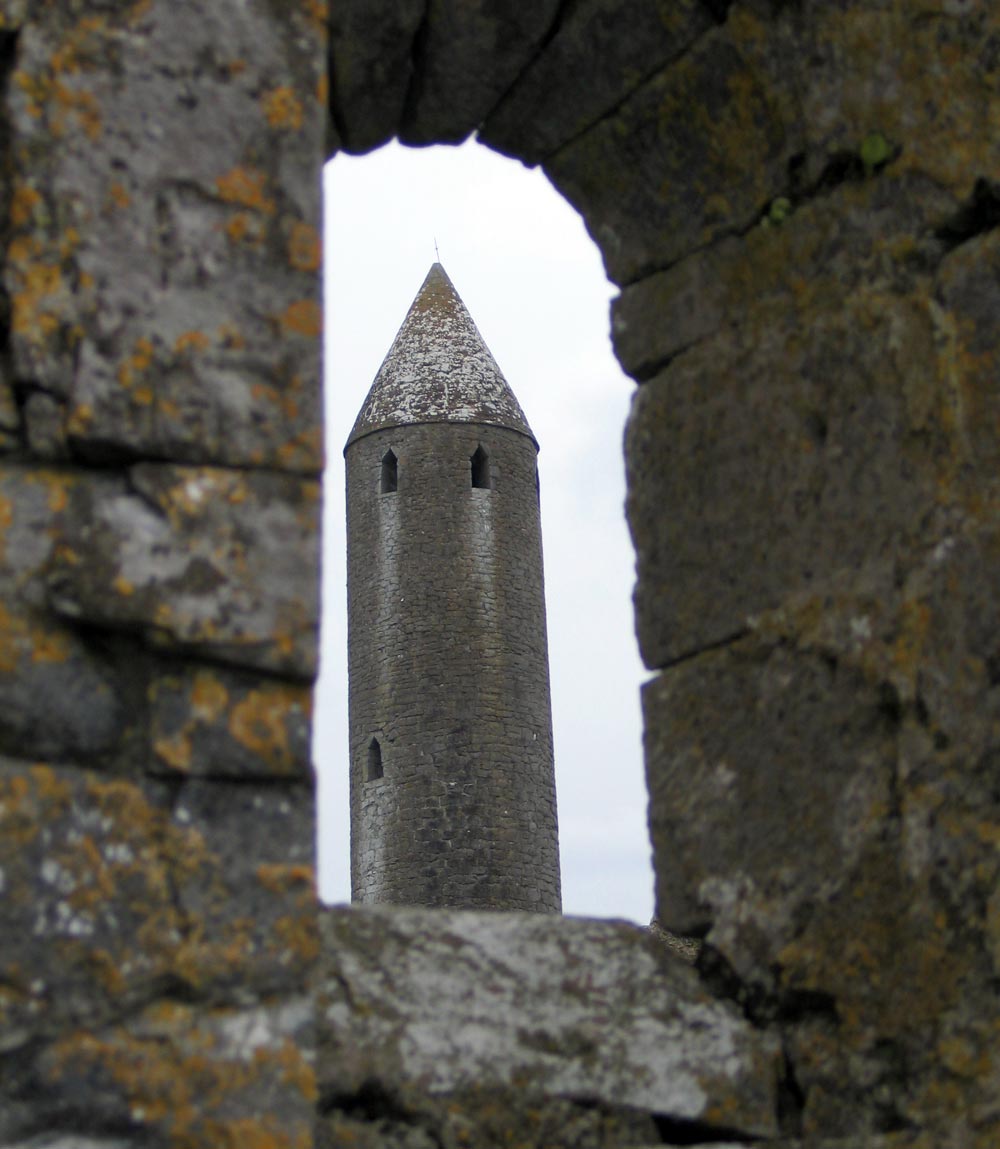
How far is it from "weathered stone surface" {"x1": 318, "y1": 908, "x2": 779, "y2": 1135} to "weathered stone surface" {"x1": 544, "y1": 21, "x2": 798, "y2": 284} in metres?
1.26

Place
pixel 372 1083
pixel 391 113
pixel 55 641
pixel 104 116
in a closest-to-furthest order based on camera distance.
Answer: pixel 55 641, pixel 104 116, pixel 372 1083, pixel 391 113

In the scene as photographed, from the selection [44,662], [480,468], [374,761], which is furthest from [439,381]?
[44,662]

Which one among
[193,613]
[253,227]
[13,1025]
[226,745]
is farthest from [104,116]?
[13,1025]

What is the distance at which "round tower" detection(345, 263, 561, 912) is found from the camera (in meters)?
21.7

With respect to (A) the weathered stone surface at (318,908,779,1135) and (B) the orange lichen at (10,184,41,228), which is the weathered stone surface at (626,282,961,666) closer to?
(A) the weathered stone surface at (318,908,779,1135)

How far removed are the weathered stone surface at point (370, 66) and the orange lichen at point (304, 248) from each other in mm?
1016

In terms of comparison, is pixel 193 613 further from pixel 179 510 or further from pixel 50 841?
pixel 50 841

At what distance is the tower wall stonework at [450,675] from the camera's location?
21.6m

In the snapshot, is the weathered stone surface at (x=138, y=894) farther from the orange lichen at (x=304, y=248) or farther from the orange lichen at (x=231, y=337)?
the orange lichen at (x=304, y=248)

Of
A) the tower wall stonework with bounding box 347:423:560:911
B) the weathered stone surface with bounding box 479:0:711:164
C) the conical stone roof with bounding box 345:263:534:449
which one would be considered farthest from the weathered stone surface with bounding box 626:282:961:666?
the conical stone roof with bounding box 345:263:534:449

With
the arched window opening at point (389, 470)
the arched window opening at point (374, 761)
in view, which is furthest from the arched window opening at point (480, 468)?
the arched window opening at point (374, 761)

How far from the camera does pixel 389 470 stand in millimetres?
24125

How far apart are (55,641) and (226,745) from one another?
0.67 feet

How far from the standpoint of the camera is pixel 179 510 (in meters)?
1.76
